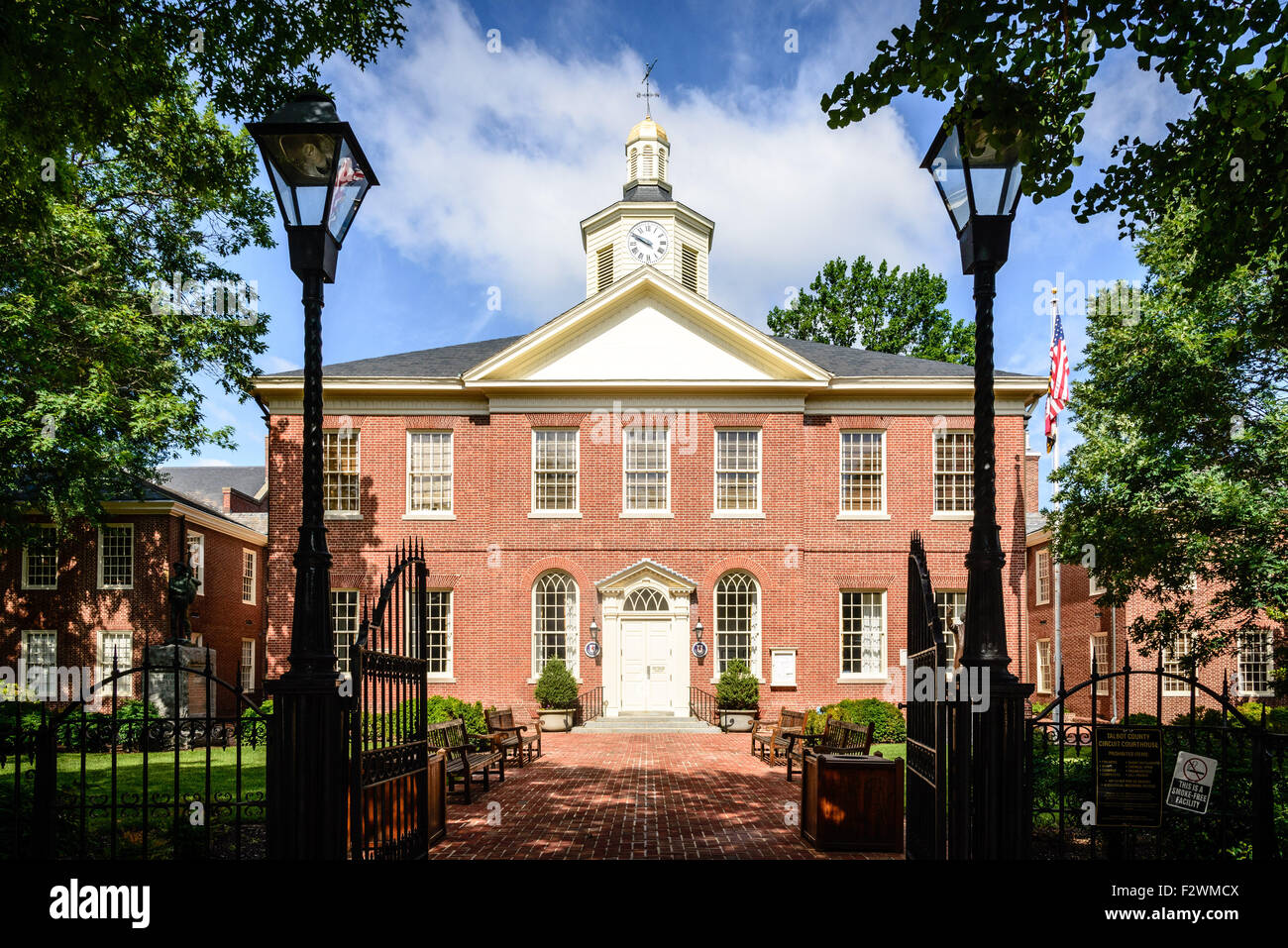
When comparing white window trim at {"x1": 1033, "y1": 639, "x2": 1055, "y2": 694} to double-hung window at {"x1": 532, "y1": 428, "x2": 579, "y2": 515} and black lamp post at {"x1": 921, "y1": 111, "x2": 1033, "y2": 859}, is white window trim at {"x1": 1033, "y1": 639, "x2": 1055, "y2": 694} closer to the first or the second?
double-hung window at {"x1": 532, "y1": 428, "x2": 579, "y2": 515}

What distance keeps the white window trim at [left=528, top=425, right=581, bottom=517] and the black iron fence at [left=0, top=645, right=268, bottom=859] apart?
9071 mm

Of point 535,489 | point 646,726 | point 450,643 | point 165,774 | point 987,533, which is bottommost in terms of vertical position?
point 646,726

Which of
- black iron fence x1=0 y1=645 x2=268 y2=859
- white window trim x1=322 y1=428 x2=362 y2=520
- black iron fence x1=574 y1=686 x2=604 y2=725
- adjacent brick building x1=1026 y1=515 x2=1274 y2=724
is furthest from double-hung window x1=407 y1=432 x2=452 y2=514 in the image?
adjacent brick building x1=1026 y1=515 x2=1274 y2=724

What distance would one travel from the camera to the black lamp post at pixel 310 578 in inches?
228

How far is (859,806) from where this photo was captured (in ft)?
30.9

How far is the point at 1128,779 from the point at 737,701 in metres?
17.4

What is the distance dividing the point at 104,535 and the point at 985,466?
93.4 feet

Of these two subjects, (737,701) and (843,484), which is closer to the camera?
(737,701)

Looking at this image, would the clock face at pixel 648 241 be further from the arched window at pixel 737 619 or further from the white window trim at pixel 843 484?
the arched window at pixel 737 619

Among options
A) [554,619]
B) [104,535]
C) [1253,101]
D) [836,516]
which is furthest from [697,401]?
[1253,101]

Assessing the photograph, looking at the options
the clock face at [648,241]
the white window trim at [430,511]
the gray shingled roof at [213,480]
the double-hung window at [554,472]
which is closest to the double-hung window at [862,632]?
the double-hung window at [554,472]

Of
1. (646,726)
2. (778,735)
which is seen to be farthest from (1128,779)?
(646,726)

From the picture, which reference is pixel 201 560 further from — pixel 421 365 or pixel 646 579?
pixel 646 579

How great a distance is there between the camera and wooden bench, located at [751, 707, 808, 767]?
1658 centimetres
